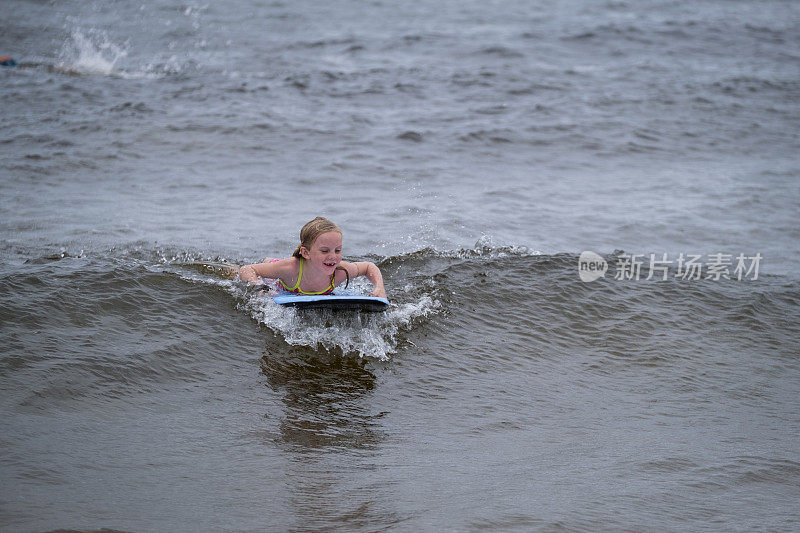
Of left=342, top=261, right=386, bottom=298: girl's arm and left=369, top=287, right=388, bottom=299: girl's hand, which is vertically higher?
left=342, top=261, right=386, bottom=298: girl's arm

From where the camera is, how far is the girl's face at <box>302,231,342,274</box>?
6723 mm

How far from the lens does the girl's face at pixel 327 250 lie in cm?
672

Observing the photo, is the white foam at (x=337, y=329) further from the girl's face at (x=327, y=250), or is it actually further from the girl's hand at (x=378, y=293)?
the girl's face at (x=327, y=250)

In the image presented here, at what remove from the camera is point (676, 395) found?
605 cm

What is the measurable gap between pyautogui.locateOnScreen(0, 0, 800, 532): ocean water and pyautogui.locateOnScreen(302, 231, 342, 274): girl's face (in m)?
0.50

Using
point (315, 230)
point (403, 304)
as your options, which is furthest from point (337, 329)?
point (403, 304)

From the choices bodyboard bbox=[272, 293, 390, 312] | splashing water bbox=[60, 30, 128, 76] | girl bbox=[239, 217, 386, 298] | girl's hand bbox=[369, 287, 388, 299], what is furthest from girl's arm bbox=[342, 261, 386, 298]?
splashing water bbox=[60, 30, 128, 76]

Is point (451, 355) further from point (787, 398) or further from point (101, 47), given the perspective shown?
point (101, 47)

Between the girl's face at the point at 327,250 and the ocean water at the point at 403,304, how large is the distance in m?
0.50

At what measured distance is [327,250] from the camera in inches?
267

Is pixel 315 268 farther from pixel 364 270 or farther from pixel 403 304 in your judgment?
pixel 403 304

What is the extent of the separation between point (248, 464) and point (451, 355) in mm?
2432

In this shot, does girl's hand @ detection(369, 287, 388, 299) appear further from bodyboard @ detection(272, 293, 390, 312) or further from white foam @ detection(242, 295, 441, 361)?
bodyboard @ detection(272, 293, 390, 312)

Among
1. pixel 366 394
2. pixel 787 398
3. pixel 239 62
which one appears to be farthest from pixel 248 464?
pixel 239 62
